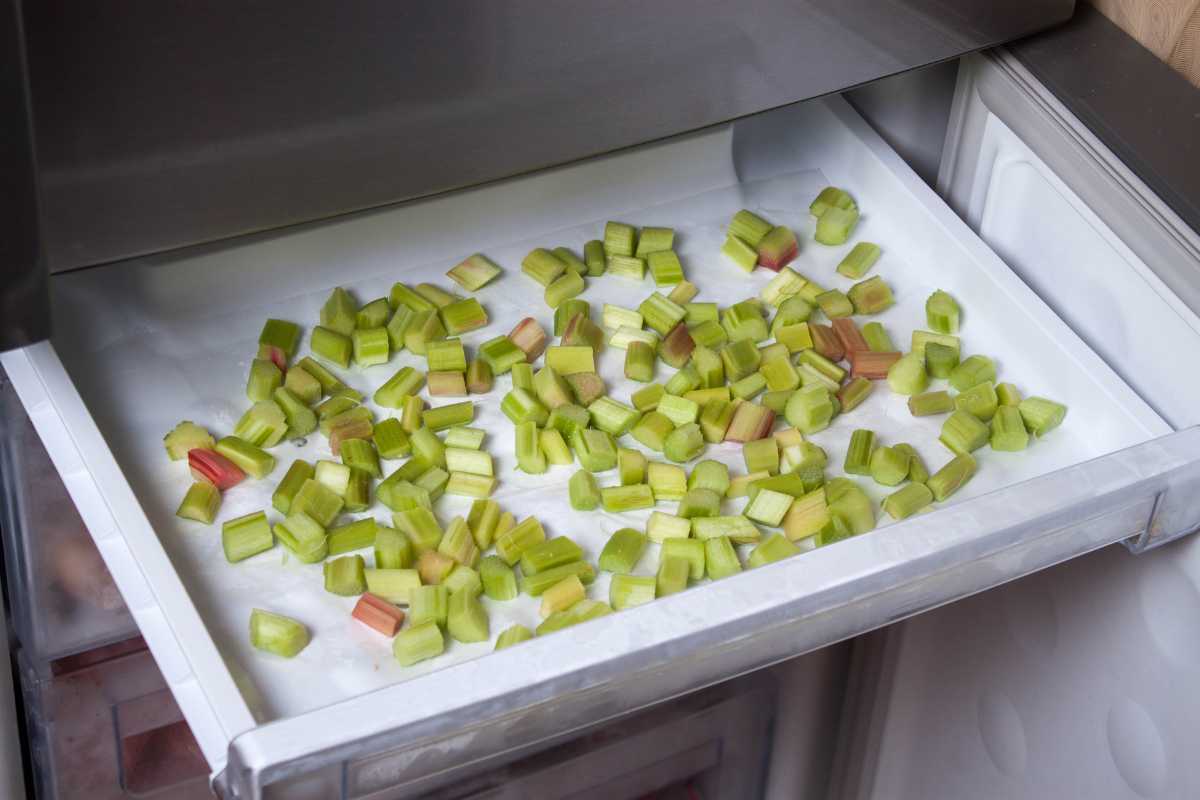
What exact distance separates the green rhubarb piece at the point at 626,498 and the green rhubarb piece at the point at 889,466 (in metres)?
0.14

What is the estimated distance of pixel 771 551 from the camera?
0.79 m

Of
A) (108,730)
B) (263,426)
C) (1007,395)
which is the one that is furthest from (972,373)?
(108,730)

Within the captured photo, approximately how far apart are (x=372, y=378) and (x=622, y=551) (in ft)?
0.75

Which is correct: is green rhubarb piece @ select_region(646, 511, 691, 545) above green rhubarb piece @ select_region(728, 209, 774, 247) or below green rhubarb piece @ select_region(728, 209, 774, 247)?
below

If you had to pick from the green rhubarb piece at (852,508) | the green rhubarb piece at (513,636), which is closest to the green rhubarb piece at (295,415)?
the green rhubarb piece at (513,636)

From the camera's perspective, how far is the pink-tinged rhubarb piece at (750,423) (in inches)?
34.6

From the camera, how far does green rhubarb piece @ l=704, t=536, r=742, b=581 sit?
0.78 metres

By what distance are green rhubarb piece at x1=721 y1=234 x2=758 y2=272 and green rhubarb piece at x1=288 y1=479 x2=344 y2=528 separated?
1.14ft

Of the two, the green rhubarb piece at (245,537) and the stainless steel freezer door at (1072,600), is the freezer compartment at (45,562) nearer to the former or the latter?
the green rhubarb piece at (245,537)

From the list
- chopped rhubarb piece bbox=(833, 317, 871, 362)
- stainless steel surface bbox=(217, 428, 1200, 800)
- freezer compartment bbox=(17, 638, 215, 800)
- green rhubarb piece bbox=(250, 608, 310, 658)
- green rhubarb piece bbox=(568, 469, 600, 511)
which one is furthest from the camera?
freezer compartment bbox=(17, 638, 215, 800)

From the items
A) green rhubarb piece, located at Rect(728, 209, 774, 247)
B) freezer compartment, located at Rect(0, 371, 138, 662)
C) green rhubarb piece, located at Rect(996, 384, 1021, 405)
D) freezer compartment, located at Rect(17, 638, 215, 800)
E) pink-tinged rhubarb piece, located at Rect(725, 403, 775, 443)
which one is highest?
green rhubarb piece, located at Rect(728, 209, 774, 247)

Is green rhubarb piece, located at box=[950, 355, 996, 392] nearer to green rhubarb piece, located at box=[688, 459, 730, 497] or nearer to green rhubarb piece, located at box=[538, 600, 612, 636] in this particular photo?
green rhubarb piece, located at box=[688, 459, 730, 497]

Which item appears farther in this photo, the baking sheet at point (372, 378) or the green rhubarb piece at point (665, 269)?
the green rhubarb piece at point (665, 269)

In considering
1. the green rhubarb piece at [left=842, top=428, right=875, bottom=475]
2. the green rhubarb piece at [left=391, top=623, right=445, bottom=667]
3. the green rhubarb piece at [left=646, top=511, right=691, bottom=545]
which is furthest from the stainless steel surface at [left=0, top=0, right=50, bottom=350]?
the green rhubarb piece at [left=842, top=428, right=875, bottom=475]
